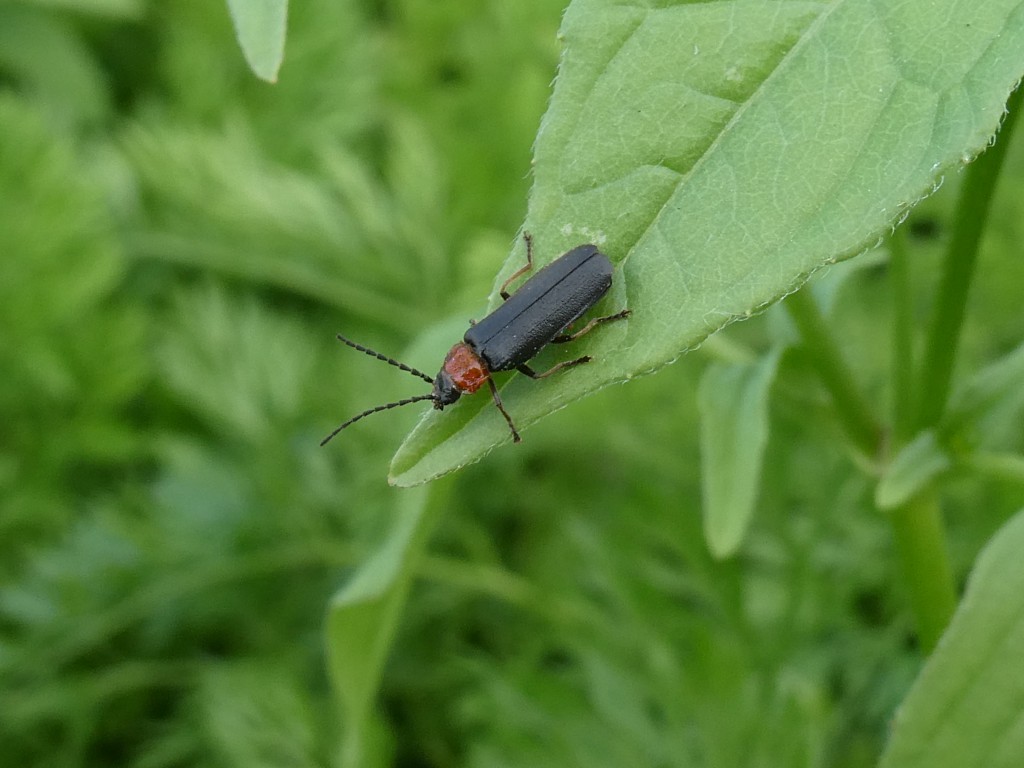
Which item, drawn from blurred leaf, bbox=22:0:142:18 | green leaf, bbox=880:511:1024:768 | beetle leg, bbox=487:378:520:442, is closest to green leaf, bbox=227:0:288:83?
beetle leg, bbox=487:378:520:442

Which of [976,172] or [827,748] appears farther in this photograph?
[827,748]

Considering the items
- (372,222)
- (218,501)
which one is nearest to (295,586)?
(218,501)

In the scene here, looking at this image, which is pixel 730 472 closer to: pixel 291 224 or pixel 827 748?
pixel 827 748

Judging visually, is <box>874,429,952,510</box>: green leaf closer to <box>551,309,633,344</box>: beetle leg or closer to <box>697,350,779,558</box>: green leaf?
<box>697,350,779,558</box>: green leaf

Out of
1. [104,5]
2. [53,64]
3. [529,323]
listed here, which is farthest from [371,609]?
[53,64]

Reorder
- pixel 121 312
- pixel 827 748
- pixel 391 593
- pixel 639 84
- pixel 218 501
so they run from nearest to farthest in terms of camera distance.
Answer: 1. pixel 639 84
2. pixel 391 593
3. pixel 827 748
4. pixel 218 501
5. pixel 121 312

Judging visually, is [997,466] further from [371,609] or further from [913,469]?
[371,609]

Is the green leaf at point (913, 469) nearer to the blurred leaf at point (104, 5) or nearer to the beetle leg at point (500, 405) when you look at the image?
the beetle leg at point (500, 405)
